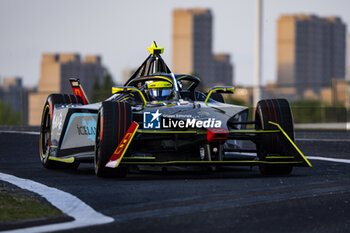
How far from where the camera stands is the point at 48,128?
11.6 m

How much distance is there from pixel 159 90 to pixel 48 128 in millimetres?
2235

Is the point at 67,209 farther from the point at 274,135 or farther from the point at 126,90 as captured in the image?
the point at 126,90

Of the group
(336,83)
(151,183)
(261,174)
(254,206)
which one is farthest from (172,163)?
(336,83)

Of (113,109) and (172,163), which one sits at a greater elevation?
(113,109)

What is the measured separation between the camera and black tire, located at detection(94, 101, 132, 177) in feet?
27.9

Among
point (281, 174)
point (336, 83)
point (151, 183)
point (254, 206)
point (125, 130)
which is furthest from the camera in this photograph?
point (336, 83)

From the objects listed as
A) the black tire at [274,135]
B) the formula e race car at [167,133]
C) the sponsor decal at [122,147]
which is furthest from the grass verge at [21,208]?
the black tire at [274,135]

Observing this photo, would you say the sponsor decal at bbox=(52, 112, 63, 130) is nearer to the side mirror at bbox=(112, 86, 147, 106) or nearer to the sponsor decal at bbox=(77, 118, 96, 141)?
the sponsor decal at bbox=(77, 118, 96, 141)

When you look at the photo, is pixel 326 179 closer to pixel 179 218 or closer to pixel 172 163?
pixel 172 163

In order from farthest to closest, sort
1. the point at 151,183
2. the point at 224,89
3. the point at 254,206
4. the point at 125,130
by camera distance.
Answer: the point at 224,89, the point at 125,130, the point at 151,183, the point at 254,206

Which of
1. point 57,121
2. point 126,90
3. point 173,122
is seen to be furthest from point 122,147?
point 57,121

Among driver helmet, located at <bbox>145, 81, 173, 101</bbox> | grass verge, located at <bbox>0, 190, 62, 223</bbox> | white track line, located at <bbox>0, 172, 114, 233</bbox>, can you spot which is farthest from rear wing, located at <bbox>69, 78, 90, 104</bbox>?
grass verge, located at <bbox>0, 190, 62, 223</bbox>

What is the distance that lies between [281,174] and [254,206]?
3063 millimetres

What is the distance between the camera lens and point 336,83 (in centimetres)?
2881
